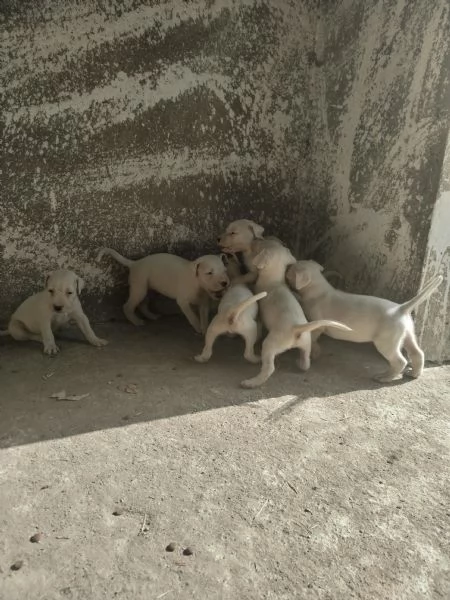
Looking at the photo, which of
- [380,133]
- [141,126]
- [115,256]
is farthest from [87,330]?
[380,133]

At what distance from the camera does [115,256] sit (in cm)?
352

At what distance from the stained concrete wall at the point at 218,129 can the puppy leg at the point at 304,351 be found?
693 millimetres

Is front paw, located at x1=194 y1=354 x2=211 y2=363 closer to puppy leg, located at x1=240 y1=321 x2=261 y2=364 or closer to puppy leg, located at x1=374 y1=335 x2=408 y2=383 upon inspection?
puppy leg, located at x1=240 y1=321 x2=261 y2=364

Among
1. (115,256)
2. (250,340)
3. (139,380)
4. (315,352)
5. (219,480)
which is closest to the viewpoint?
(219,480)

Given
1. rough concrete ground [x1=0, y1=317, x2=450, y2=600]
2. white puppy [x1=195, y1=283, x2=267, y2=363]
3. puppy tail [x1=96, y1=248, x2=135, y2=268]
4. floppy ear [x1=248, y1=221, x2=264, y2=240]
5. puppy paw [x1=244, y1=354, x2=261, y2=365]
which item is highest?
floppy ear [x1=248, y1=221, x2=264, y2=240]

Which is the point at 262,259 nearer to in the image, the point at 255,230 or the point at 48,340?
the point at 255,230

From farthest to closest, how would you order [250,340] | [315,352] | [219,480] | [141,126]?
[141,126]
[315,352]
[250,340]
[219,480]

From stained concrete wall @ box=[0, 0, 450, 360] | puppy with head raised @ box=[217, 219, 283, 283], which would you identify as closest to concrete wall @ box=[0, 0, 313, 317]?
stained concrete wall @ box=[0, 0, 450, 360]

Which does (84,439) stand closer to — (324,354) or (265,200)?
(324,354)

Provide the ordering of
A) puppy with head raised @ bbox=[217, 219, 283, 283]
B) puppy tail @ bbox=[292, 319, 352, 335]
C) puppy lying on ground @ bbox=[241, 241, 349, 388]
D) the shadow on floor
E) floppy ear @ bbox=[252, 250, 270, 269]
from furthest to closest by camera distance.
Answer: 1. puppy with head raised @ bbox=[217, 219, 283, 283]
2. floppy ear @ bbox=[252, 250, 270, 269]
3. puppy lying on ground @ bbox=[241, 241, 349, 388]
4. puppy tail @ bbox=[292, 319, 352, 335]
5. the shadow on floor

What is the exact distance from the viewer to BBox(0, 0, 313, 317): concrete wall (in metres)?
3.15

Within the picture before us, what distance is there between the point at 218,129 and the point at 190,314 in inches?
48.9

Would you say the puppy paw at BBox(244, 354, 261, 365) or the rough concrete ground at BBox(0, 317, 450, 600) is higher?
the puppy paw at BBox(244, 354, 261, 365)

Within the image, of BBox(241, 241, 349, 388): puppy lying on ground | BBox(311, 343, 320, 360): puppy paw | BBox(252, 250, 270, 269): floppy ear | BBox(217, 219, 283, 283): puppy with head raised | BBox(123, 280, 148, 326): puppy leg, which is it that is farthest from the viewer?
BBox(123, 280, 148, 326): puppy leg
